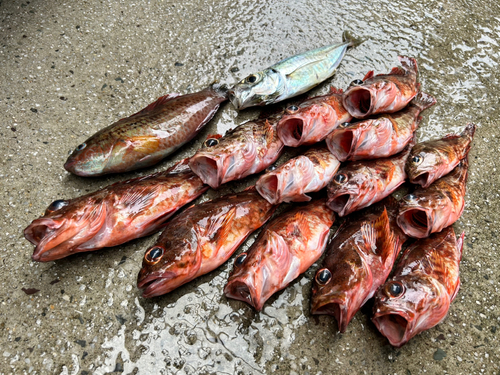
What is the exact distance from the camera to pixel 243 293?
2529mm

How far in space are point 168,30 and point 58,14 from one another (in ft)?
4.45

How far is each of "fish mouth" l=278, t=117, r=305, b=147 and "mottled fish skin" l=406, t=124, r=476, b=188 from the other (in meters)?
0.99

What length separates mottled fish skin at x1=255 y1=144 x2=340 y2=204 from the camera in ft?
9.23

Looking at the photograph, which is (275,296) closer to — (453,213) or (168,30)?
(453,213)

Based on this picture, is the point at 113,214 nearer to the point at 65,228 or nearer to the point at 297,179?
the point at 65,228

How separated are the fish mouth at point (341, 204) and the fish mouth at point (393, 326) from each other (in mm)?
817

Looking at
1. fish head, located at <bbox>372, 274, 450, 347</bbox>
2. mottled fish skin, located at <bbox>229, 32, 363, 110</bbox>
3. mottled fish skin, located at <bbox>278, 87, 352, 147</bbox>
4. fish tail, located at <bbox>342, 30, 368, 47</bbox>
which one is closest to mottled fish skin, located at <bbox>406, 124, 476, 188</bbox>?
mottled fish skin, located at <bbox>278, 87, 352, 147</bbox>

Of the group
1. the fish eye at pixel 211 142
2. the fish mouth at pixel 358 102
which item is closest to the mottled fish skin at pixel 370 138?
the fish mouth at pixel 358 102

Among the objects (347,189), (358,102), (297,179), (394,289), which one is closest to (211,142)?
(297,179)

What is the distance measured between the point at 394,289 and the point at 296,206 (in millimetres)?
1002

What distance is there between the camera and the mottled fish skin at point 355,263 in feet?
7.89

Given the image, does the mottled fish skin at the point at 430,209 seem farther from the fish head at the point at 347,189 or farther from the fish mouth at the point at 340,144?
the fish mouth at the point at 340,144

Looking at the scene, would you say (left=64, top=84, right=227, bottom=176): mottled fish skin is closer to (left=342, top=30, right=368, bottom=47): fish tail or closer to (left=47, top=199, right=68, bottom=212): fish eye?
(left=47, top=199, right=68, bottom=212): fish eye

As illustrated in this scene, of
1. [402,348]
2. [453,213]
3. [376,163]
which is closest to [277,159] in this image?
[376,163]
